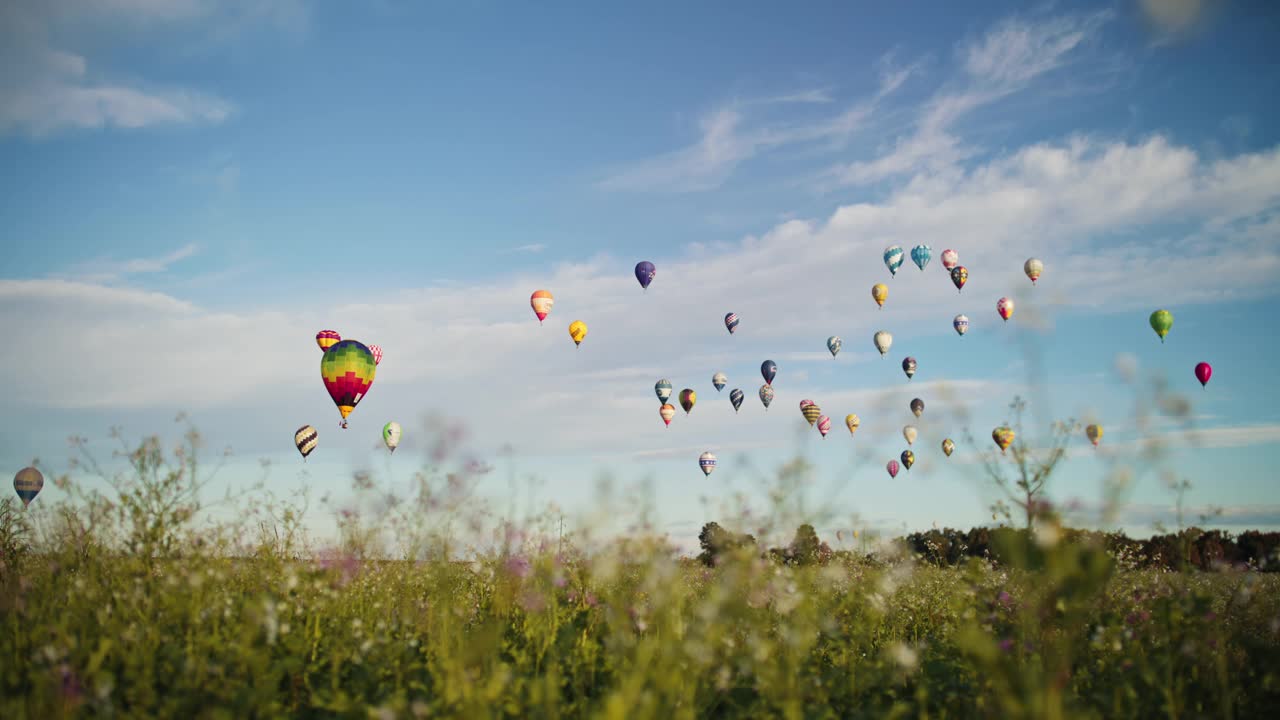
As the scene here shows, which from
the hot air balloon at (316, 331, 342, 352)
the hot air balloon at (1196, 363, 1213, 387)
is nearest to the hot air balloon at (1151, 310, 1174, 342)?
the hot air balloon at (1196, 363, 1213, 387)

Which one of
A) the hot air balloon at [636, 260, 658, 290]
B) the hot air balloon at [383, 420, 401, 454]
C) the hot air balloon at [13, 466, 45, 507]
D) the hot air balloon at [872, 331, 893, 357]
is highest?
the hot air balloon at [636, 260, 658, 290]

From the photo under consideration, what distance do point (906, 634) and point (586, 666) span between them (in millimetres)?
5990

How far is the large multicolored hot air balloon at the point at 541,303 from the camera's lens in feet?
127

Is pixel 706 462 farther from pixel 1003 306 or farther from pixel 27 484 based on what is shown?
pixel 27 484

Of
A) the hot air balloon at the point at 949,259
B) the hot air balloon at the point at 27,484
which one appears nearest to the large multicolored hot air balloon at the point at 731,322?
the hot air balloon at the point at 949,259

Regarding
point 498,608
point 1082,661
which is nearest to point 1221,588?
point 1082,661

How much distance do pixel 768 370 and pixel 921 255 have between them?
12.0 meters

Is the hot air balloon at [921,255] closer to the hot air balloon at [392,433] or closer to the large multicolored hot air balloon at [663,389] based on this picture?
the large multicolored hot air balloon at [663,389]

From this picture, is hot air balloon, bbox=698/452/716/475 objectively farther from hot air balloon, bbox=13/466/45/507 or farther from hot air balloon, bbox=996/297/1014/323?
hot air balloon, bbox=13/466/45/507

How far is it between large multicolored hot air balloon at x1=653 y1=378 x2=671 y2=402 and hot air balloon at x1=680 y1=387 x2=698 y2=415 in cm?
92

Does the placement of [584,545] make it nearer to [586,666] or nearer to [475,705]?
[586,666]

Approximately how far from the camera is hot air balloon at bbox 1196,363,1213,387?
122ft

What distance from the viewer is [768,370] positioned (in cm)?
4869

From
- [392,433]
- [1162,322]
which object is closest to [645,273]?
[392,433]
